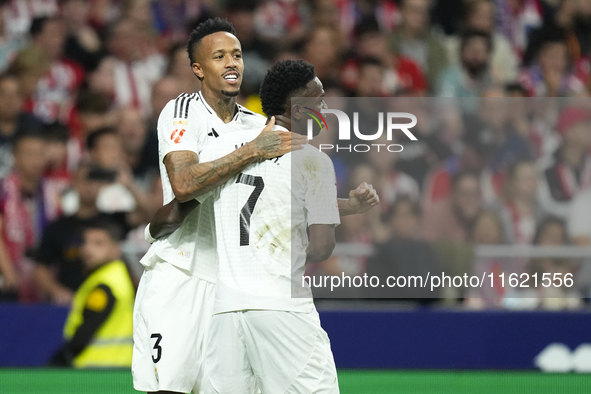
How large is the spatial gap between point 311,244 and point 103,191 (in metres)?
4.48

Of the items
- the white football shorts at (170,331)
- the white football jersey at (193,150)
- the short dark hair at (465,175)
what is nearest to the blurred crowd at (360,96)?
the short dark hair at (465,175)

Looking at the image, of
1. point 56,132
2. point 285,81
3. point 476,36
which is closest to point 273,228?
point 285,81

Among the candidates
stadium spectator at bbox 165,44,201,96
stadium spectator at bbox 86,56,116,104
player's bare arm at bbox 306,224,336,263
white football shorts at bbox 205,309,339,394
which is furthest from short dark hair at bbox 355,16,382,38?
white football shorts at bbox 205,309,339,394

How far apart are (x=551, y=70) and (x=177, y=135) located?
677cm

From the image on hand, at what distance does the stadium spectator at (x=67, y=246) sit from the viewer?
763 centimetres

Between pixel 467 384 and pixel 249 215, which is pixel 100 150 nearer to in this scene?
pixel 467 384

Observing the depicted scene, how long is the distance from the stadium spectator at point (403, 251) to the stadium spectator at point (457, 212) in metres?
0.12

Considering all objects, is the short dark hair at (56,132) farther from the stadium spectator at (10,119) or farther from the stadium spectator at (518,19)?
the stadium spectator at (518,19)

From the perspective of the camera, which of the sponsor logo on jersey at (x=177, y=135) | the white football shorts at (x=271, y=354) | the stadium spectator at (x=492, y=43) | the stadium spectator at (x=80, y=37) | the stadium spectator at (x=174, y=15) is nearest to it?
the white football shorts at (x=271, y=354)

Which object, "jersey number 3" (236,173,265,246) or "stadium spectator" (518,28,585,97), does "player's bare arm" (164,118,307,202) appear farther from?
"stadium spectator" (518,28,585,97)

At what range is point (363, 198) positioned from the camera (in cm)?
373

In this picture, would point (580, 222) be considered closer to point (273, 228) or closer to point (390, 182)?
point (390, 182)

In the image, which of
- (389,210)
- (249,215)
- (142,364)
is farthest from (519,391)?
(249,215)

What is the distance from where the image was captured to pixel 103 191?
7777 mm
